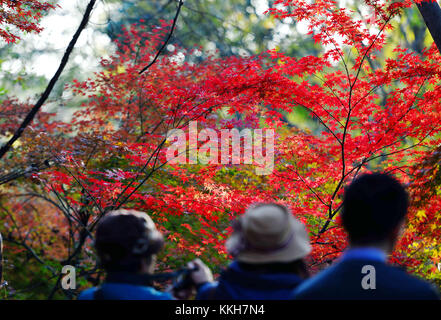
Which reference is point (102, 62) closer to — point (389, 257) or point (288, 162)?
point (288, 162)

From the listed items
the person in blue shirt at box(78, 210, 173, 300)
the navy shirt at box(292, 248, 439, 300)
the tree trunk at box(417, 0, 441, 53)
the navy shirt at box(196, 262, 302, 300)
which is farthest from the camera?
the tree trunk at box(417, 0, 441, 53)

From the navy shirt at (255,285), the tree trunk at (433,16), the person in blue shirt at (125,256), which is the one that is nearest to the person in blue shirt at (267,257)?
the navy shirt at (255,285)

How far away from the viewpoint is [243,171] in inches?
302

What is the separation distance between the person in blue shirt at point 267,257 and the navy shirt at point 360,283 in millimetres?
122

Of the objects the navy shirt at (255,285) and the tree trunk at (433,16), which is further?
the tree trunk at (433,16)

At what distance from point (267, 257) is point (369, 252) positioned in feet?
1.36

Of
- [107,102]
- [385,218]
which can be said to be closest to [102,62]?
[107,102]

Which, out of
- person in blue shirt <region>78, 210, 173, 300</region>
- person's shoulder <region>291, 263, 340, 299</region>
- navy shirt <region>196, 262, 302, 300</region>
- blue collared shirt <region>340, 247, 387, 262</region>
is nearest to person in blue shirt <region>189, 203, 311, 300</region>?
navy shirt <region>196, 262, 302, 300</region>

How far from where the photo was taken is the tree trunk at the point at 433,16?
5.05 m

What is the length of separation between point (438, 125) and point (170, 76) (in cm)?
522

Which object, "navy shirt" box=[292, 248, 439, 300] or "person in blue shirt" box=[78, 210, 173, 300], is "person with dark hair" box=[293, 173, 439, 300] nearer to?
"navy shirt" box=[292, 248, 439, 300]

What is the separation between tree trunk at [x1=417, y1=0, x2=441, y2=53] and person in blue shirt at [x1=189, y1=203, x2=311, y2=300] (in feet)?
14.4

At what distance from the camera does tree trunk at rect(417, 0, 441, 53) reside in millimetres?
5047

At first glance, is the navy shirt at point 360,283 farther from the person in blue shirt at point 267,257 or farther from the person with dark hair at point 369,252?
the person in blue shirt at point 267,257
